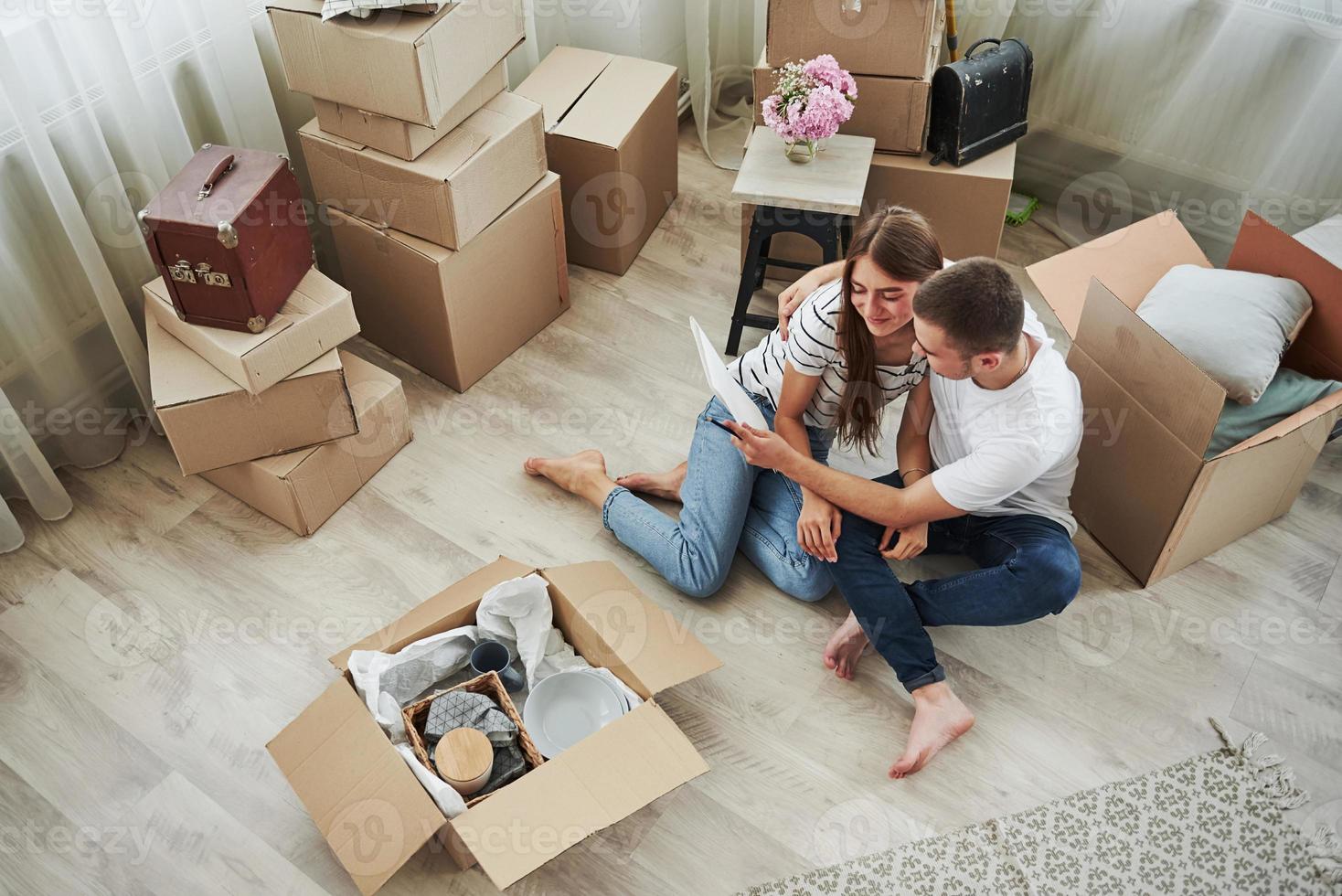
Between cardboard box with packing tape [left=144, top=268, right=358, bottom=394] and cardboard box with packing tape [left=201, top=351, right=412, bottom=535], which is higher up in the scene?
cardboard box with packing tape [left=144, top=268, right=358, bottom=394]

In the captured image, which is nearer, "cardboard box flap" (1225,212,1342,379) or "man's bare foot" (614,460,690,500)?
"cardboard box flap" (1225,212,1342,379)

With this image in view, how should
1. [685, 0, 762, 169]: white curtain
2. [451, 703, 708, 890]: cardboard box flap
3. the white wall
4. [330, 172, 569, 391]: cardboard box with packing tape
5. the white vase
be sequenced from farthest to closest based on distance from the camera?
[685, 0, 762, 169]: white curtain, the white wall, the white vase, [330, 172, 569, 391]: cardboard box with packing tape, [451, 703, 708, 890]: cardboard box flap

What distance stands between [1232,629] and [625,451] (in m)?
1.12

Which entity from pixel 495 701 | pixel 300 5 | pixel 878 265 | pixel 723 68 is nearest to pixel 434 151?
pixel 300 5

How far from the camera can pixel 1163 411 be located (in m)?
1.67

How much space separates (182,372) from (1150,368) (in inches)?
62.2

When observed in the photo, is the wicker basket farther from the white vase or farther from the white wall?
the white wall

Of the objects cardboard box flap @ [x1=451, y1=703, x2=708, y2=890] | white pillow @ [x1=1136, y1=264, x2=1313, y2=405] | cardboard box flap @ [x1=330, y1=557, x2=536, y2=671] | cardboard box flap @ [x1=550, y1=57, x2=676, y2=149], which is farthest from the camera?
cardboard box flap @ [x1=550, y1=57, x2=676, y2=149]

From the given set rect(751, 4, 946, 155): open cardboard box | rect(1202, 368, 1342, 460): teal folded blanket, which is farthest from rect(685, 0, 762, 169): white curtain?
rect(1202, 368, 1342, 460): teal folded blanket

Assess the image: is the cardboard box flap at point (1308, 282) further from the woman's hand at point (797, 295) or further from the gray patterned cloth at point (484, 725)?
the gray patterned cloth at point (484, 725)

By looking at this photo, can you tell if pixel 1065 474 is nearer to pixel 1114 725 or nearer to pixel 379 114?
pixel 1114 725

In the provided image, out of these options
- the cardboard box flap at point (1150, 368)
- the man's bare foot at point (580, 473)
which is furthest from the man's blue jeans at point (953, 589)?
the man's bare foot at point (580, 473)

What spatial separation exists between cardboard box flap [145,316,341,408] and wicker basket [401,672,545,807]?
1.99 feet

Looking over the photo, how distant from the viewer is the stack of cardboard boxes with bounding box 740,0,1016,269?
7.10 feet
